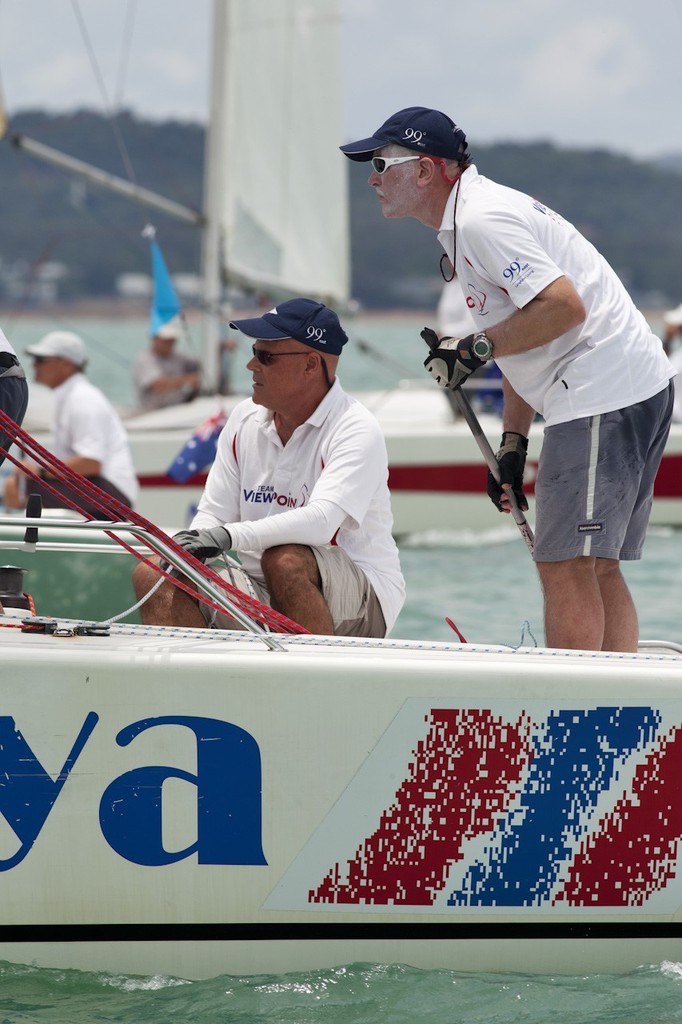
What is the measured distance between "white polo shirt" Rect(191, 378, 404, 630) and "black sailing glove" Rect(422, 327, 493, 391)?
31 cm

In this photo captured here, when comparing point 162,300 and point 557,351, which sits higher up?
point 162,300

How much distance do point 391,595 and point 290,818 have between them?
3.07 ft

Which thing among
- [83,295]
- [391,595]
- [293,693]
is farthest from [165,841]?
[83,295]

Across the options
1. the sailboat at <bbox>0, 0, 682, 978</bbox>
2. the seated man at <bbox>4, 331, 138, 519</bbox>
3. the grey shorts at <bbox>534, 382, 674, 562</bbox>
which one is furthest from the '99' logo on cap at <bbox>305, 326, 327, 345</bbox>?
the seated man at <bbox>4, 331, 138, 519</bbox>

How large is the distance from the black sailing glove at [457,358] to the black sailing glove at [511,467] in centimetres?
29

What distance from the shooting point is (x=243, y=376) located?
27484mm

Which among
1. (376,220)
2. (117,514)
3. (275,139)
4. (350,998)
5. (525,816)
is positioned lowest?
(350,998)

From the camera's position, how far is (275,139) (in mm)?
12641

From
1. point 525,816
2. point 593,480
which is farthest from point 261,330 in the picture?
point 525,816

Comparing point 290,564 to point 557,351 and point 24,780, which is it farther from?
point 24,780

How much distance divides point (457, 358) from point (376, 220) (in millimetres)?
98965

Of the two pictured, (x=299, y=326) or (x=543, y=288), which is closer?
(x=543, y=288)

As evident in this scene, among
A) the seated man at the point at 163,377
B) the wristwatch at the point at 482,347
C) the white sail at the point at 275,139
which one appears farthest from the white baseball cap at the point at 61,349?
the white sail at the point at 275,139

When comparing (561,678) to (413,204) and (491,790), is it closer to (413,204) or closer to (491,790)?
(491,790)
